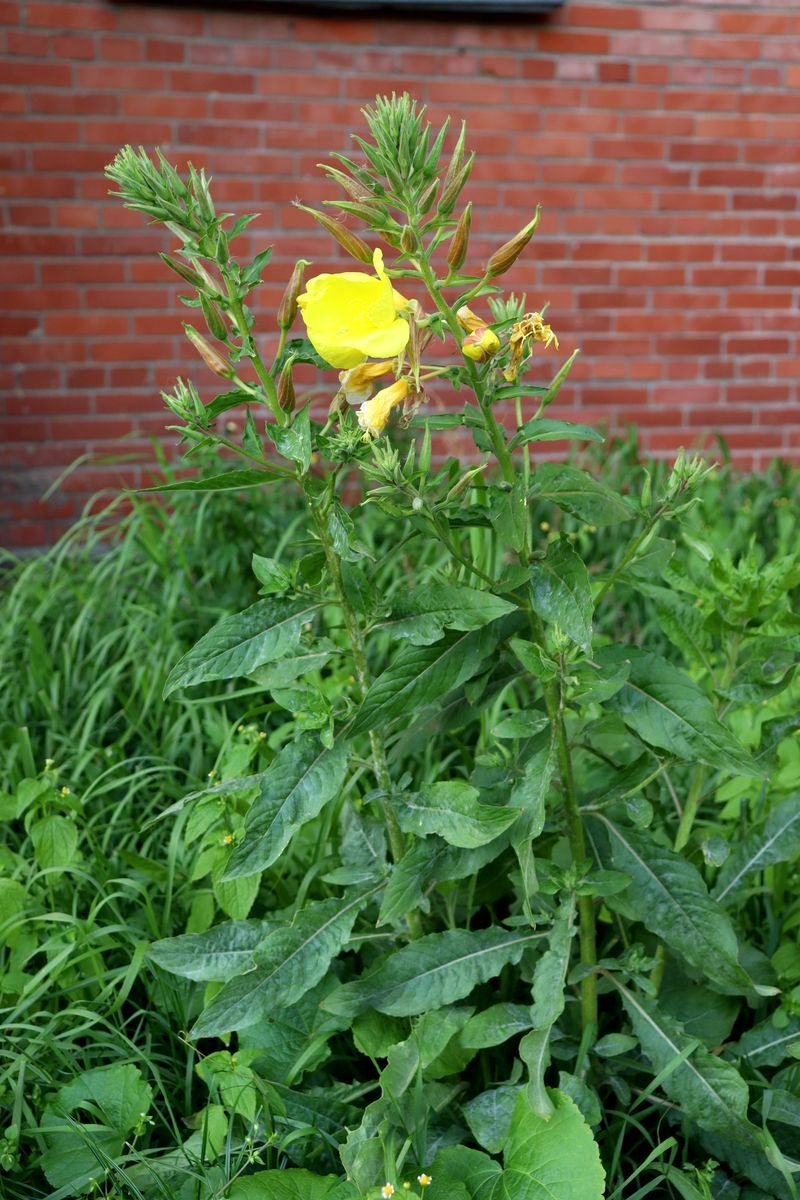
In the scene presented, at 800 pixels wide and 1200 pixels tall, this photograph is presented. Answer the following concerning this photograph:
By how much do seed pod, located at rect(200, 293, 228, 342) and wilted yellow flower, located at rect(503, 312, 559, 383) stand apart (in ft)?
1.10

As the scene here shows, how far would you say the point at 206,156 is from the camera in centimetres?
375

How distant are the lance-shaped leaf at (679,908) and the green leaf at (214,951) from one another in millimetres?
492

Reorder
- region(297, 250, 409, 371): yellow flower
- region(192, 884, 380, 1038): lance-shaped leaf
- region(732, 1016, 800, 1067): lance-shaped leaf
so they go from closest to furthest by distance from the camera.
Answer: region(297, 250, 409, 371): yellow flower
region(192, 884, 380, 1038): lance-shaped leaf
region(732, 1016, 800, 1067): lance-shaped leaf

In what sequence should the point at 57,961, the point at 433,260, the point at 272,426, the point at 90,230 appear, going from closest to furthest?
the point at 272,426, the point at 57,961, the point at 433,260, the point at 90,230

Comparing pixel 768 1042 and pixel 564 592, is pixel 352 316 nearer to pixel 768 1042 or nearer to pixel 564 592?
pixel 564 592

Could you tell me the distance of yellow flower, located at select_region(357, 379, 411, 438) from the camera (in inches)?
47.6

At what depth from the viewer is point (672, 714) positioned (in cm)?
135

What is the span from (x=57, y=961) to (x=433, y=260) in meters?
1.92

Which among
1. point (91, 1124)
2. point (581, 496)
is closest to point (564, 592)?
point (581, 496)

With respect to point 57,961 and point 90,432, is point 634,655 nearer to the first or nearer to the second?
point 57,961

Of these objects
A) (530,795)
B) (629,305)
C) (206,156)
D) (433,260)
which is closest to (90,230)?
(206,156)

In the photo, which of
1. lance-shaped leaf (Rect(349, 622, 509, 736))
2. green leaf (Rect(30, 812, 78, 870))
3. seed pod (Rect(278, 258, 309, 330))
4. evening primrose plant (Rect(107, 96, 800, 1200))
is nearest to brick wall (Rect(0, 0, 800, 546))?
green leaf (Rect(30, 812, 78, 870))

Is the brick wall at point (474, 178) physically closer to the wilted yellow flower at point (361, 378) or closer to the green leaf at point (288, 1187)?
the wilted yellow flower at point (361, 378)

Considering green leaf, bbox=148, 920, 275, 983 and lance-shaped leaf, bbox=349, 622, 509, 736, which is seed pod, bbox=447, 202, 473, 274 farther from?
green leaf, bbox=148, 920, 275, 983
